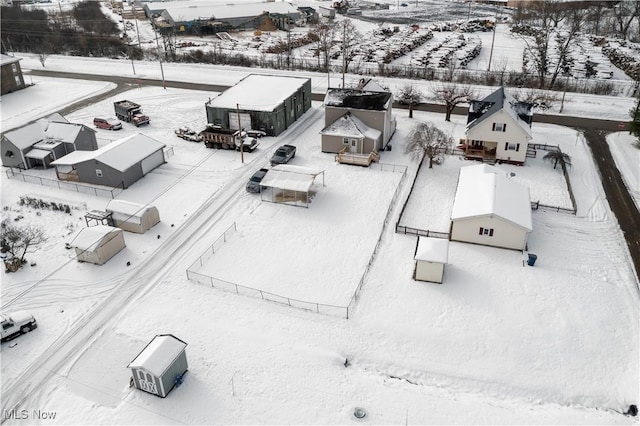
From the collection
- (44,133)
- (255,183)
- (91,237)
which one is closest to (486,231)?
(255,183)

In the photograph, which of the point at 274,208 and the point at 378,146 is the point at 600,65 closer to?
the point at 378,146

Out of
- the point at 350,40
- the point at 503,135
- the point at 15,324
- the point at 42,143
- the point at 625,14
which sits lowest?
the point at 15,324

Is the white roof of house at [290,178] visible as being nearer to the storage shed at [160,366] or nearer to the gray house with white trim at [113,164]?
the gray house with white trim at [113,164]

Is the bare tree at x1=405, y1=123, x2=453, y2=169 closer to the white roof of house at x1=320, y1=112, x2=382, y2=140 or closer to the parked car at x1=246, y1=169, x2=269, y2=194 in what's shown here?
the white roof of house at x1=320, y1=112, x2=382, y2=140

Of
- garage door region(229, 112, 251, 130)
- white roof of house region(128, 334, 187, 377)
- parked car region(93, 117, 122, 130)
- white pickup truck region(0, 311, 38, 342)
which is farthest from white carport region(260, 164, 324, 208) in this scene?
parked car region(93, 117, 122, 130)

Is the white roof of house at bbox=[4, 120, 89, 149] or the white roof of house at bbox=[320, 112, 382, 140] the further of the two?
the white roof of house at bbox=[320, 112, 382, 140]

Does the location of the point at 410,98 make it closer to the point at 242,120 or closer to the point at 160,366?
the point at 242,120
